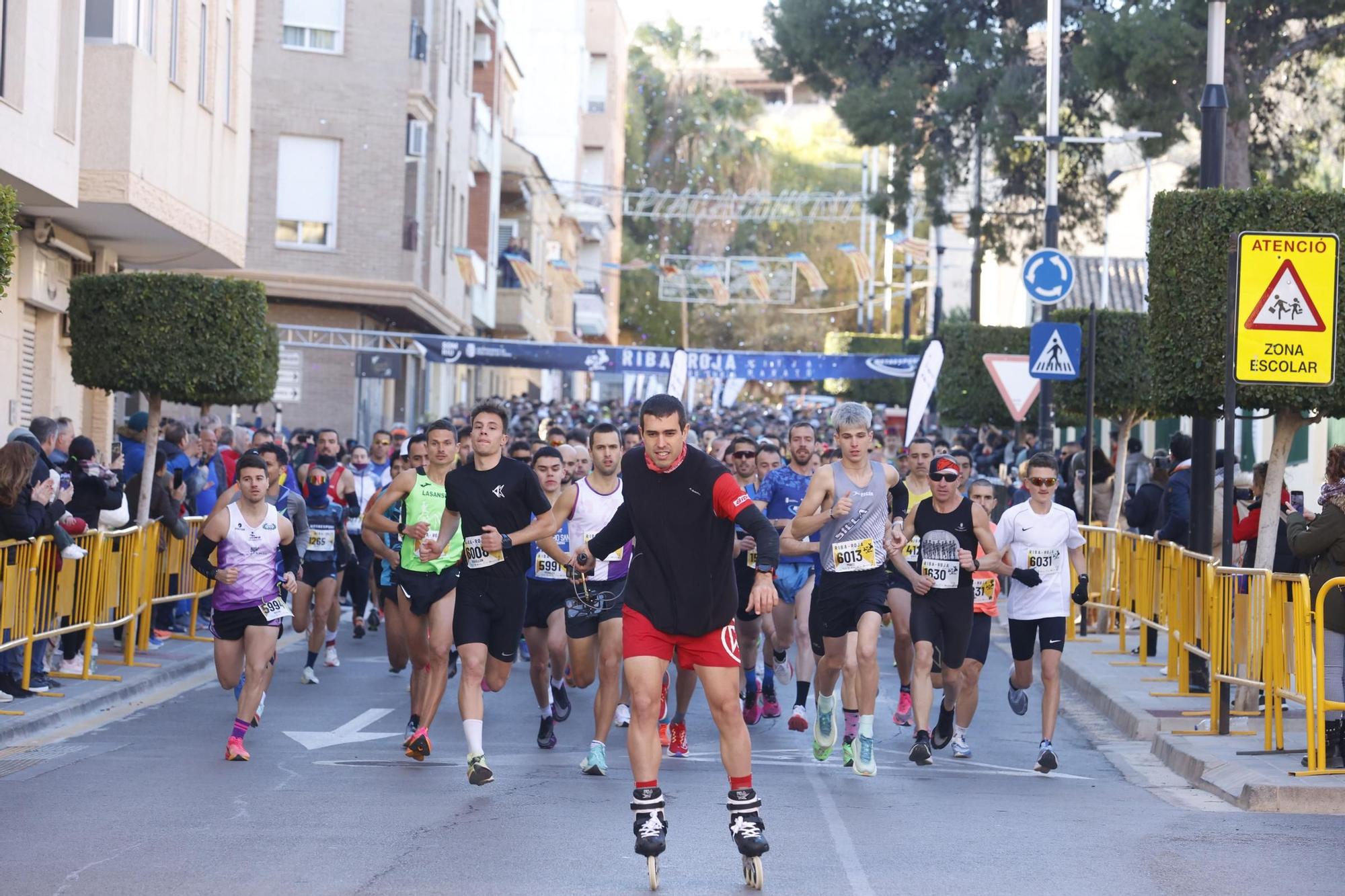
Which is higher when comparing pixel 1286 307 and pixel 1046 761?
pixel 1286 307

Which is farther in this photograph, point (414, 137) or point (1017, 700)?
point (414, 137)

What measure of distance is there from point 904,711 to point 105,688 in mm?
5762

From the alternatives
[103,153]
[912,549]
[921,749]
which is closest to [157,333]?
[103,153]

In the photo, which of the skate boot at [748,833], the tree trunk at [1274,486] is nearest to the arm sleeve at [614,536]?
the skate boot at [748,833]

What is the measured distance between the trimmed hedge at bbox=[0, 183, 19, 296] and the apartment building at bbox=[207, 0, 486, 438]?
75.9 feet

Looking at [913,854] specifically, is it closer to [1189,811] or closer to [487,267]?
[1189,811]

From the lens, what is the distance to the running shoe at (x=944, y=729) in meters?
12.5

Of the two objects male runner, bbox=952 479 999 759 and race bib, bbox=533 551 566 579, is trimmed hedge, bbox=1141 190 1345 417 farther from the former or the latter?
race bib, bbox=533 551 566 579

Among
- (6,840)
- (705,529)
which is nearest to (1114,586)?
(705,529)

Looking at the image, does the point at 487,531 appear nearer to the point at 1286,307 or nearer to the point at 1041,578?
the point at 1041,578

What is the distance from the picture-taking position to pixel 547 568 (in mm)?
13188

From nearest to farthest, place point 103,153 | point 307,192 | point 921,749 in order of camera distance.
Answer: point 921,749 → point 103,153 → point 307,192

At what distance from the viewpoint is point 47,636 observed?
13672 millimetres

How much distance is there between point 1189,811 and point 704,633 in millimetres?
3508
